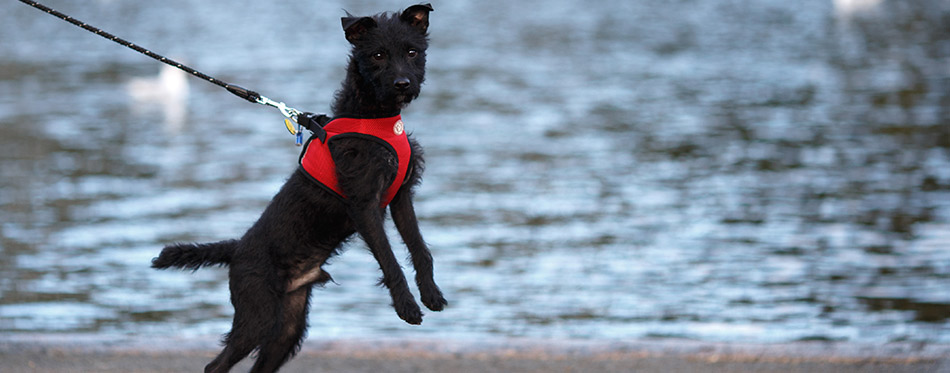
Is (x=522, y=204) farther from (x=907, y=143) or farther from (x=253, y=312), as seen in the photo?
(x=253, y=312)

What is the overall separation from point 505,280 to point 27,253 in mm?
4488

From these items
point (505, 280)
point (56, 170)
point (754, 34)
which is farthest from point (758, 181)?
point (754, 34)

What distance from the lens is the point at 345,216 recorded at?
4719mm

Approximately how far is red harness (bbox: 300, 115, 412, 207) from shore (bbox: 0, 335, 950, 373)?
6.05ft

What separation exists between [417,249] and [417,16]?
0.92m

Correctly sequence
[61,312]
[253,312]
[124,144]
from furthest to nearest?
[124,144] → [61,312] → [253,312]

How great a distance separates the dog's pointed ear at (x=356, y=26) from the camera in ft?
14.2

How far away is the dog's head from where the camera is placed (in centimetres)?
433

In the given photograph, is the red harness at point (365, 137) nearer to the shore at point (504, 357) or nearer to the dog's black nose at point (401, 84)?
the dog's black nose at point (401, 84)

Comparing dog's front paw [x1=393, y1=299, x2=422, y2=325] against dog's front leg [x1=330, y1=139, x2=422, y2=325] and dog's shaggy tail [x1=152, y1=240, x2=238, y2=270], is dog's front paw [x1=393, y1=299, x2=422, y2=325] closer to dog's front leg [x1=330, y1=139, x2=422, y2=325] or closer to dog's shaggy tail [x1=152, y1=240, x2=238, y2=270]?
dog's front leg [x1=330, y1=139, x2=422, y2=325]

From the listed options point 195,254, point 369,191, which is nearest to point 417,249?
point 369,191

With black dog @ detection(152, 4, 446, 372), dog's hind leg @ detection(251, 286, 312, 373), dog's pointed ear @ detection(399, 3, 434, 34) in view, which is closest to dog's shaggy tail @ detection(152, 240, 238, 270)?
black dog @ detection(152, 4, 446, 372)

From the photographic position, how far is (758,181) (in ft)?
43.8

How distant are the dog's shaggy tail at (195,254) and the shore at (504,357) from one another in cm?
132
